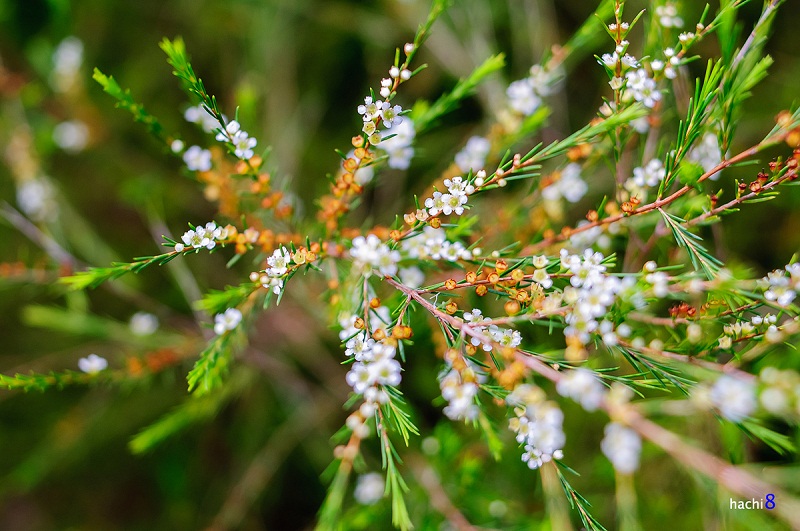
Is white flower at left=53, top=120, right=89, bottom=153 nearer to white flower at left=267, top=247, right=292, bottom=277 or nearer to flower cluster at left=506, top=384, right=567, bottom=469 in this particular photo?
white flower at left=267, top=247, right=292, bottom=277

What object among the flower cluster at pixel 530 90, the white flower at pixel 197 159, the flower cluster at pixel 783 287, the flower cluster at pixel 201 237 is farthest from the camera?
the flower cluster at pixel 530 90

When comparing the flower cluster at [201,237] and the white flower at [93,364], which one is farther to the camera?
the white flower at [93,364]

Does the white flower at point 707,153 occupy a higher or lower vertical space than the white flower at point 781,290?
higher

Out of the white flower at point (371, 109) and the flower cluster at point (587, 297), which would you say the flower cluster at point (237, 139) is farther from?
the flower cluster at point (587, 297)

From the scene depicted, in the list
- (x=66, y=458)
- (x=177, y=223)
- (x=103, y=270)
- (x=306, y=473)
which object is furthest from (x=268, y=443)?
(x=103, y=270)

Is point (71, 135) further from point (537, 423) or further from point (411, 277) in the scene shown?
point (537, 423)

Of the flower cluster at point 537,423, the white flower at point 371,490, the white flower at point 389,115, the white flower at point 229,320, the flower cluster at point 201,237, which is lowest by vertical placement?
the white flower at point 371,490

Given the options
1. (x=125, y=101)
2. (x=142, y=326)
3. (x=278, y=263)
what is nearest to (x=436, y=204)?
(x=278, y=263)

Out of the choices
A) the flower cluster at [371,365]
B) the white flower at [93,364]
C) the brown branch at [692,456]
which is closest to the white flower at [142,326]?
the white flower at [93,364]
